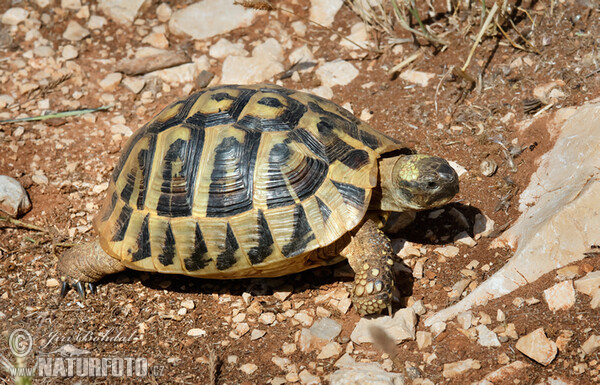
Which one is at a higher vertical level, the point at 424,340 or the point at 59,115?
the point at 424,340

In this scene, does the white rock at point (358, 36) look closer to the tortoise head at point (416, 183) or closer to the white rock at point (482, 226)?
the tortoise head at point (416, 183)

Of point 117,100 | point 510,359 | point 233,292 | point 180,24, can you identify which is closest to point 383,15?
point 180,24

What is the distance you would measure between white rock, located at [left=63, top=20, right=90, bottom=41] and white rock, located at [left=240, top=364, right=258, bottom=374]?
4119mm

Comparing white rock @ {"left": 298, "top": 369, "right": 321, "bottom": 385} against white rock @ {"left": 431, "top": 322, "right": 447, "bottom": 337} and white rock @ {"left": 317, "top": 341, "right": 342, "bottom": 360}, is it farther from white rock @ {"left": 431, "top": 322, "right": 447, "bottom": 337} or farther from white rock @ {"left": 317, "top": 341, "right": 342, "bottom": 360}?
white rock @ {"left": 431, "top": 322, "right": 447, "bottom": 337}

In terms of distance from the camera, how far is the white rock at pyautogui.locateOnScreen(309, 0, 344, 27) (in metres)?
5.51

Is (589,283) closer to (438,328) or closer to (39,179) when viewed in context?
(438,328)

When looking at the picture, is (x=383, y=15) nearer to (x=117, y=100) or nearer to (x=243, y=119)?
(x=243, y=119)

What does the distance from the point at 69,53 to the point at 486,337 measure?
15.6ft

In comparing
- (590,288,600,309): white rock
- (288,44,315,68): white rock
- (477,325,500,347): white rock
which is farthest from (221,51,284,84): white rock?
(590,288,600,309): white rock

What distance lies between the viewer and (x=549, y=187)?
3.58m

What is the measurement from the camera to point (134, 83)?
5.30 metres

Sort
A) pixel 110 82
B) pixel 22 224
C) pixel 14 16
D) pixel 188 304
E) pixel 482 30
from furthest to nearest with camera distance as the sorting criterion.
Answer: pixel 14 16 → pixel 110 82 → pixel 482 30 → pixel 22 224 → pixel 188 304

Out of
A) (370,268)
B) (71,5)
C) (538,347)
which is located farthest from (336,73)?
(538,347)

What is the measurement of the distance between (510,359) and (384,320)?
0.73 metres
